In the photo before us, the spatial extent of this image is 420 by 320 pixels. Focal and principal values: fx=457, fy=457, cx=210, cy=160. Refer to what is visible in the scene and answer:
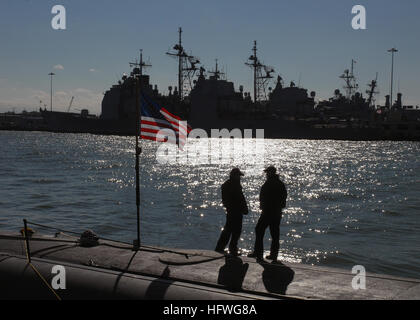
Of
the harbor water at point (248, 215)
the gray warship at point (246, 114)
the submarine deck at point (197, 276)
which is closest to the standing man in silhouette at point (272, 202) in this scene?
the submarine deck at point (197, 276)

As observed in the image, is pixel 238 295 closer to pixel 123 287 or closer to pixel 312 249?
pixel 123 287

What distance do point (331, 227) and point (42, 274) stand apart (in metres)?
14.8

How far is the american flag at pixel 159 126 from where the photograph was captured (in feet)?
32.0

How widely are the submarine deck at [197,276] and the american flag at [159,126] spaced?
7.72 feet

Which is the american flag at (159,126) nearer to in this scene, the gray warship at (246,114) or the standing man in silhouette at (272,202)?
the standing man in silhouette at (272,202)

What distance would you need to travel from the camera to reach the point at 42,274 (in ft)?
23.2

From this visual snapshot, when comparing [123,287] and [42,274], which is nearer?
[123,287]

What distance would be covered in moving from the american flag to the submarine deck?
92.6 inches

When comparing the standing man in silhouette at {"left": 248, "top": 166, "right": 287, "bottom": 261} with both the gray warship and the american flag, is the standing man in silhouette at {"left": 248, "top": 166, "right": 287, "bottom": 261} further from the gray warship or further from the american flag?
the gray warship

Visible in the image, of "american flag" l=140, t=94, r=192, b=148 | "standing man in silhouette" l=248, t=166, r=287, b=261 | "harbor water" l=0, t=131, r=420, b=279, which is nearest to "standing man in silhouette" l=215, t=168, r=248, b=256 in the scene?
"standing man in silhouette" l=248, t=166, r=287, b=261

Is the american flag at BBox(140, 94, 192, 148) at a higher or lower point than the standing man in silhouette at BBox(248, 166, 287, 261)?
higher

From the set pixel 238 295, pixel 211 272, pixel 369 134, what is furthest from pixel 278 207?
pixel 369 134

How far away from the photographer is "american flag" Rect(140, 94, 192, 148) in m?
9.77

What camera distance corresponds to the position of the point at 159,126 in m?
9.84
